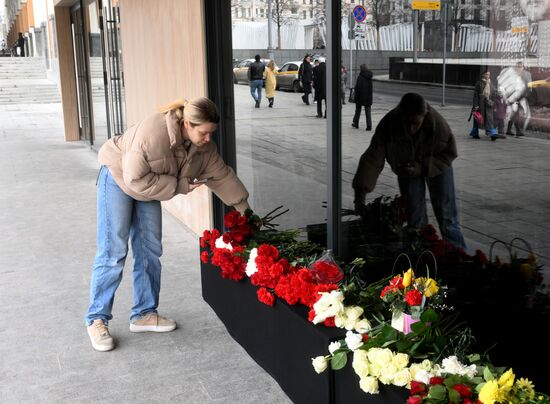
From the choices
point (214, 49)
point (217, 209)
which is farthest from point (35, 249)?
point (214, 49)

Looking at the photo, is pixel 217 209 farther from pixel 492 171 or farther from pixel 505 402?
pixel 505 402

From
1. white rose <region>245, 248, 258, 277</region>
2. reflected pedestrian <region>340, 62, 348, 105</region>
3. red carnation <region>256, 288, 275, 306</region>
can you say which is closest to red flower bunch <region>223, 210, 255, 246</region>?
white rose <region>245, 248, 258, 277</region>

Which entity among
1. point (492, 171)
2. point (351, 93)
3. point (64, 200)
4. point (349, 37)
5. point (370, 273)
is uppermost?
point (349, 37)

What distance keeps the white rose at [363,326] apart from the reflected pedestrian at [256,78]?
2308 millimetres

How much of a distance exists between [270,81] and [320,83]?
79cm

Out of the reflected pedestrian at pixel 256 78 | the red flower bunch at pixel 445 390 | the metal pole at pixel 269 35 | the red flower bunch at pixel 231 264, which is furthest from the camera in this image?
the reflected pedestrian at pixel 256 78

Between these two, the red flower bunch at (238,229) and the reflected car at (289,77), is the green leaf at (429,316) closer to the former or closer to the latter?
the red flower bunch at (238,229)

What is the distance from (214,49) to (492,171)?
3.05 meters

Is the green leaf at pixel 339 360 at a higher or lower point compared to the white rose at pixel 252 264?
lower

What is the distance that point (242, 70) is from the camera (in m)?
5.04

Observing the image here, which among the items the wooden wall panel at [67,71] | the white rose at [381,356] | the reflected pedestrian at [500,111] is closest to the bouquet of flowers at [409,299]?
the white rose at [381,356]

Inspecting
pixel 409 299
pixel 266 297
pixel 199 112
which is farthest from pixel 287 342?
pixel 199 112

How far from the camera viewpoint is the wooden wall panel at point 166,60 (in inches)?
223

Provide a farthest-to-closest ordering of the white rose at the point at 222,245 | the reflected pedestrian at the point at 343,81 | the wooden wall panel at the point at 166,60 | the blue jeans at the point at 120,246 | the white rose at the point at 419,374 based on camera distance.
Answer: the wooden wall panel at the point at 166,60
the white rose at the point at 222,245
the blue jeans at the point at 120,246
the reflected pedestrian at the point at 343,81
the white rose at the point at 419,374
